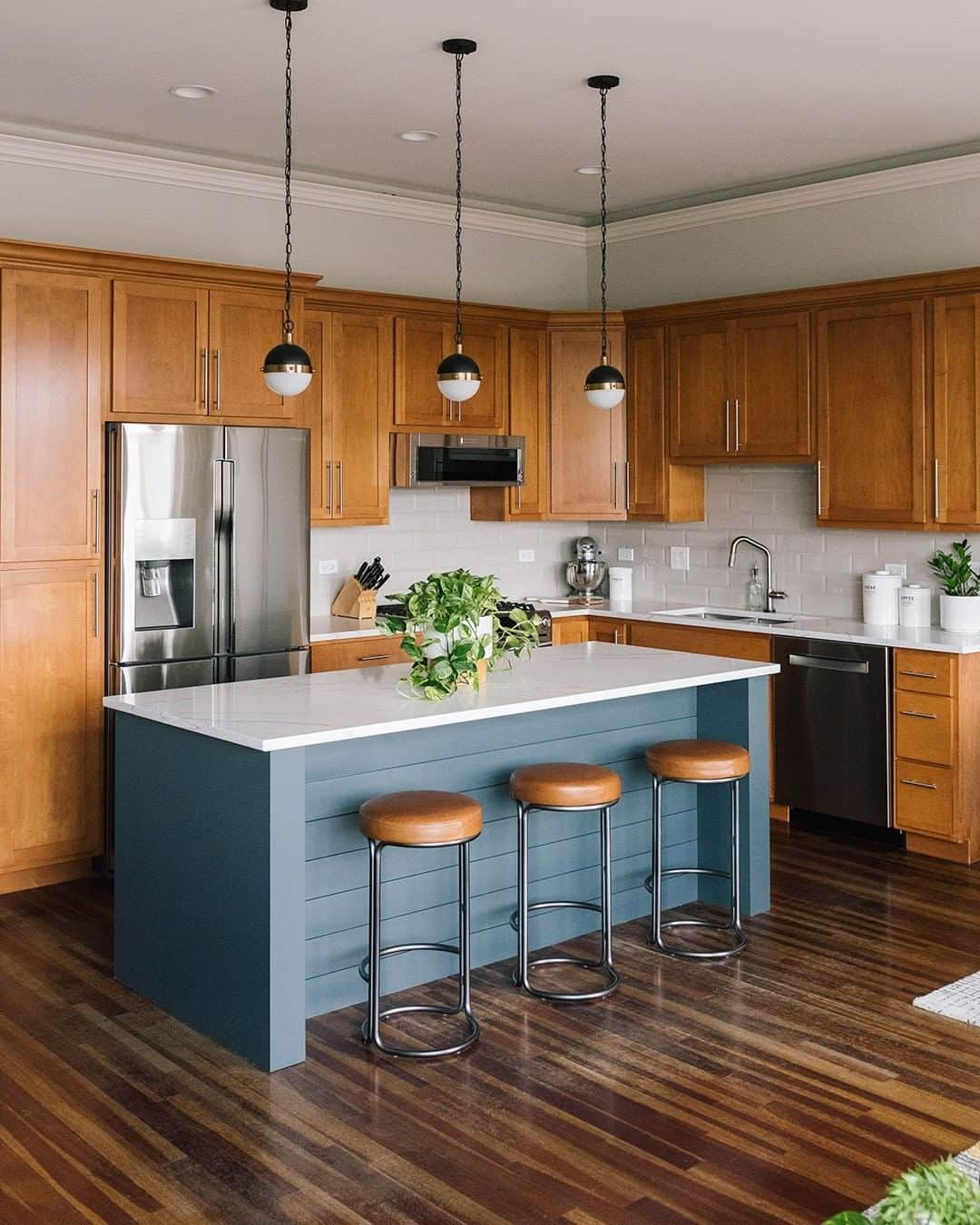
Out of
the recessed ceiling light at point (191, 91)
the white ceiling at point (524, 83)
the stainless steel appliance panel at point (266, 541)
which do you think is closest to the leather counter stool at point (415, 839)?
the stainless steel appliance panel at point (266, 541)

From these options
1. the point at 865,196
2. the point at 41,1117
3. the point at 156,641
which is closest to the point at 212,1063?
the point at 41,1117

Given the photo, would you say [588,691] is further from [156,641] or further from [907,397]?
[907,397]

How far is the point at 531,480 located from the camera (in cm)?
710

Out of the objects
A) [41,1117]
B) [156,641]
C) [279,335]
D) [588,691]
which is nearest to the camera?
[41,1117]

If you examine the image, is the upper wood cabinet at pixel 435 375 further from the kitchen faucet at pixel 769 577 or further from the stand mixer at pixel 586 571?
the kitchen faucet at pixel 769 577

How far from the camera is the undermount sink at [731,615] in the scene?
6.60 m

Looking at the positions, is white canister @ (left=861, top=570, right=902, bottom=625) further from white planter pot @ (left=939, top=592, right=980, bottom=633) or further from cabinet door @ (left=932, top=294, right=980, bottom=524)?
cabinet door @ (left=932, top=294, right=980, bottom=524)

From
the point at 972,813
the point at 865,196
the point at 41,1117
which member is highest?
the point at 865,196

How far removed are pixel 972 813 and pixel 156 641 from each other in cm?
340

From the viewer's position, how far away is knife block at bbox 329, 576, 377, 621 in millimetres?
6383

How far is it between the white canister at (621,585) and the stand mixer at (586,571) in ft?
0.35

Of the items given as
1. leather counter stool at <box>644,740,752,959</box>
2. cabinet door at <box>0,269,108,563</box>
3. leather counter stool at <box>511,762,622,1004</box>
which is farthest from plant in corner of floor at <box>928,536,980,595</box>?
cabinet door at <box>0,269,108,563</box>

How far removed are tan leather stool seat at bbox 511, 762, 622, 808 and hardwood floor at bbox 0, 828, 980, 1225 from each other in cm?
61

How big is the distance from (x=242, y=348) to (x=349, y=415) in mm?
847
